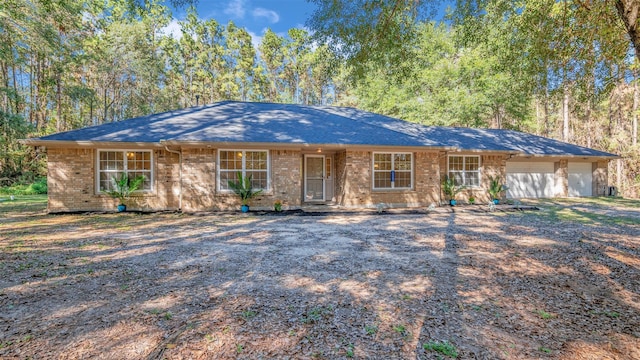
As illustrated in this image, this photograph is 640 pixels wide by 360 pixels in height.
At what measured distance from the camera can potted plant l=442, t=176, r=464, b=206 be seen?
12.4 meters

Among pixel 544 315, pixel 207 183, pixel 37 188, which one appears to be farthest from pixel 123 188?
pixel 37 188

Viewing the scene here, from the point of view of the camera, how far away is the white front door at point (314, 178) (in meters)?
12.3

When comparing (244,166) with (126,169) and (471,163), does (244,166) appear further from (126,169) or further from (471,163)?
(471,163)

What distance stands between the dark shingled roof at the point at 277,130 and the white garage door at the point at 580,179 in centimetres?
160

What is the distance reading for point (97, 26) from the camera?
23.6 m

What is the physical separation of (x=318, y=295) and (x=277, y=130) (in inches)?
333

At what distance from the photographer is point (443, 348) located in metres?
2.41

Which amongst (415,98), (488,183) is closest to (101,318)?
(488,183)

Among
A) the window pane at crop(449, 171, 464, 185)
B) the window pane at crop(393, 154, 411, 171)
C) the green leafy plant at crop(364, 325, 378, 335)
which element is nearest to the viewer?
the green leafy plant at crop(364, 325, 378, 335)

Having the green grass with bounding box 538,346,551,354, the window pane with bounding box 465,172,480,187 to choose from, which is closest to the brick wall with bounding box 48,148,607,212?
the window pane with bounding box 465,172,480,187

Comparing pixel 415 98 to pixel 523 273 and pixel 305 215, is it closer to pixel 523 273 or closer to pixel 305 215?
pixel 305 215

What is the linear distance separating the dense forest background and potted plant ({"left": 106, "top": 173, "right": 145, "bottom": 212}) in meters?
5.23

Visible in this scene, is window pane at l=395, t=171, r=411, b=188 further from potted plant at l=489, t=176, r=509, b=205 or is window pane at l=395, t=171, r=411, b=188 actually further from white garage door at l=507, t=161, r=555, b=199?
white garage door at l=507, t=161, r=555, b=199

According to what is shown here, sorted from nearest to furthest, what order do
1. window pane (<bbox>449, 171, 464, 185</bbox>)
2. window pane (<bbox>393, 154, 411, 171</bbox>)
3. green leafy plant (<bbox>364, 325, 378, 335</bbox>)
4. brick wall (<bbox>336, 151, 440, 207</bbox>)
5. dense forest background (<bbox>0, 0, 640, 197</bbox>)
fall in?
1. green leafy plant (<bbox>364, 325, 378, 335</bbox>)
2. dense forest background (<bbox>0, 0, 640, 197</bbox>)
3. brick wall (<bbox>336, 151, 440, 207</bbox>)
4. window pane (<bbox>393, 154, 411, 171</bbox>)
5. window pane (<bbox>449, 171, 464, 185</bbox>)
